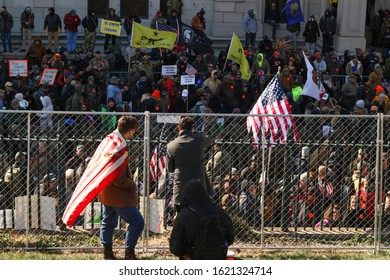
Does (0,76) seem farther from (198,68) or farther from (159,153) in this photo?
(159,153)

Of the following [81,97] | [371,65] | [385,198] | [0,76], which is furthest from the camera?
[371,65]

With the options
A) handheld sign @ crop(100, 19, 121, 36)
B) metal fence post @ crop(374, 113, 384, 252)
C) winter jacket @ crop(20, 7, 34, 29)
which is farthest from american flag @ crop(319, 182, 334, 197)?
winter jacket @ crop(20, 7, 34, 29)

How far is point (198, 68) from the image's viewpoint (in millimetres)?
25344

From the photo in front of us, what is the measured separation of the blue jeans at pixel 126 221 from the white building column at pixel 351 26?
18869mm

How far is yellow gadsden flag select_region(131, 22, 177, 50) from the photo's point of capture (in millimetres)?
24109

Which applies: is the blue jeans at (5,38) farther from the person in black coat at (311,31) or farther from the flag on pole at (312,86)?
the flag on pole at (312,86)

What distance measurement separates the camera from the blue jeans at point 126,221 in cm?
1161

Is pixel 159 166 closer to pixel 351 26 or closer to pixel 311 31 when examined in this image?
pixel 311 31

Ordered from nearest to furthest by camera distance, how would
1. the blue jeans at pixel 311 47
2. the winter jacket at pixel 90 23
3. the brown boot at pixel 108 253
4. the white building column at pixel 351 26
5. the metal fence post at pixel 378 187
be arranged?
the brown boot at pixel 108 253, the metal fence post at pixel 378 187, the winter jacket at pixel 90 23, the blue jeans at pixel 311 47, the white building column at pixel 351 26

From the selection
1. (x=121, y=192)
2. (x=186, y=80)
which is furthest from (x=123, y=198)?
(x=186, y=80)

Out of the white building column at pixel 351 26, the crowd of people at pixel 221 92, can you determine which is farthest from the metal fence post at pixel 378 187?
the white building column at pixel 351 26

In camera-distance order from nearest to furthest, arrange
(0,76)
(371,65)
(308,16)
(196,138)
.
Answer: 1. (196,138)
2. (0,76)
3. (371,65)
4. (308,16)
